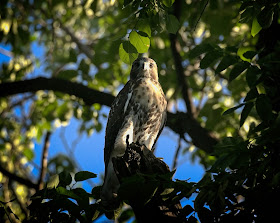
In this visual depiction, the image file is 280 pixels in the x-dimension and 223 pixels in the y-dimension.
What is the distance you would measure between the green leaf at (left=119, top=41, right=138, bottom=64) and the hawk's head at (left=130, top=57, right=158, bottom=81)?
1710 millimetres

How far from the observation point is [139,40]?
2.17 m

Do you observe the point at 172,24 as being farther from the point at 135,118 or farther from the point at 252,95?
the point at 135,118

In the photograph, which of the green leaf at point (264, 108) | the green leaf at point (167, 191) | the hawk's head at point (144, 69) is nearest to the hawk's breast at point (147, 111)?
the hawk's head at point (144, 69)

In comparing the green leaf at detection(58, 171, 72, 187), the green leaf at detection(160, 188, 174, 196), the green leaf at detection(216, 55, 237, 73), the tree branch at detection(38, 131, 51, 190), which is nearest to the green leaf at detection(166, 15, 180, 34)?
the green leaf at detection(216, 55, 237, 73)

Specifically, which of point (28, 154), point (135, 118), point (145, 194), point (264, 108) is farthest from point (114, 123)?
point (28, 154)

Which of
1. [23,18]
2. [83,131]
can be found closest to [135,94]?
[83,131]

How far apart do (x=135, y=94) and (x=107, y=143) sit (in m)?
0.57

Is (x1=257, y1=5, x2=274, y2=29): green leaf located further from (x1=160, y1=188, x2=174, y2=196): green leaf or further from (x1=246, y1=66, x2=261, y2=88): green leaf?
(x1=160, y1=188, x2=174, y2=196): green leaf

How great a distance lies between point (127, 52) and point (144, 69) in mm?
1789

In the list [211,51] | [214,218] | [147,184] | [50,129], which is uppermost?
[50,129]

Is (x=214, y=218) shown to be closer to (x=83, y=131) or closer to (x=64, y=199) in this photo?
(x=64, y=199)

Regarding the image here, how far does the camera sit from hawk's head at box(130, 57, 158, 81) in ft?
13.0

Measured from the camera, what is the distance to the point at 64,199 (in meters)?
1.81

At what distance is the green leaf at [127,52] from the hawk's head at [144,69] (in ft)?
5.61
